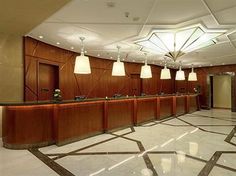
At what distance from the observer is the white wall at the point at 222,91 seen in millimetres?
14138

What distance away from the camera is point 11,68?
5.75m

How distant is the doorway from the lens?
1410 centimetres

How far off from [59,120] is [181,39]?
4.63 meters

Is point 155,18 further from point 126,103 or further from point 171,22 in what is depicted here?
point 126,103

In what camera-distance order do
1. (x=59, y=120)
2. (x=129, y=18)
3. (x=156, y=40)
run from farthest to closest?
(x=156, y=40) → (x=59, y=120) → (x=129, y=18)

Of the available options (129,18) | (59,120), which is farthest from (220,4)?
(59,120)

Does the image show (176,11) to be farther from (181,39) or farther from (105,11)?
(181,39)

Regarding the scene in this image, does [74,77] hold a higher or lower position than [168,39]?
lower

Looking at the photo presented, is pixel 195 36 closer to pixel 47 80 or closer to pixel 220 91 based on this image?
pixel 47 80

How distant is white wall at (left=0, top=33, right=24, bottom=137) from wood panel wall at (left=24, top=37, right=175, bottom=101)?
19 cm

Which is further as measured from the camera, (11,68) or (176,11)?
(11,68)

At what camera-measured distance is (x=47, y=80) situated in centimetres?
731

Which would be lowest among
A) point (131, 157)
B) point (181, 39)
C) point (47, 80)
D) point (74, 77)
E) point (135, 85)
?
point (131, 157)

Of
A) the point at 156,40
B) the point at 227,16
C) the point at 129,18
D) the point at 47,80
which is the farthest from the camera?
the point at 47,80
